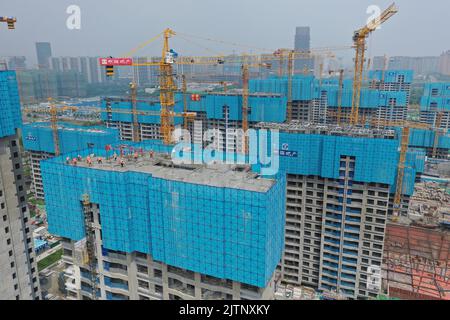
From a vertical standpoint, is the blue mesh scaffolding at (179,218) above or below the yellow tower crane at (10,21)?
below

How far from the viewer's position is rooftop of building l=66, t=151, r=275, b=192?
45.9ft

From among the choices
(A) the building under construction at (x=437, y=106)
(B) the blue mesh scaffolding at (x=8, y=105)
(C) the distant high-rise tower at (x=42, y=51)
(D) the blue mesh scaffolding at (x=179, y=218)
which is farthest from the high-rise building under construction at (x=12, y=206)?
(C) the distant high-rise tower at (x=42, y=51)

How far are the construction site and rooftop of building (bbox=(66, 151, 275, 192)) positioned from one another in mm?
91

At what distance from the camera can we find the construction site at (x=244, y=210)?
45.4 feet

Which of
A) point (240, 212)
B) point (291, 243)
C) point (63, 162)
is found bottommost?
point (291, 243)

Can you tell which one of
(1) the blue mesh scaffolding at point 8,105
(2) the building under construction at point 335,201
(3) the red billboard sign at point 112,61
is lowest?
(2) the building under construction at point 335,201

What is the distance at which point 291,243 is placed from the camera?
2591 centimetres

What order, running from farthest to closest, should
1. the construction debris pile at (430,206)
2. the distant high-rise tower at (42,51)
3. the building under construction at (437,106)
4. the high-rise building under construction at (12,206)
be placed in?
the distant high-rise tower at (42,51)
the building under construction at (437,106)
the construction debris pile at (430,206)
the high-rise building under construction at (12,206)

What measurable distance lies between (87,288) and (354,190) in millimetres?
18097

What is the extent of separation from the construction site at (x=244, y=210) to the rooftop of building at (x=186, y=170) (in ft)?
0.30

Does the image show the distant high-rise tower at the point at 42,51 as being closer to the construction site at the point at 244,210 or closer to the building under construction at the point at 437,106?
the construction site at the point at 244,210

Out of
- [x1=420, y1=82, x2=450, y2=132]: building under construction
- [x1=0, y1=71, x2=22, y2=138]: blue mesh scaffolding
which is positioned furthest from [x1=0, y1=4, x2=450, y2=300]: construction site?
[x1=420, y1=82, x2=450, y2=132]: building under construction

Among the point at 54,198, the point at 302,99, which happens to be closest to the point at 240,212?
the point at 54,198
